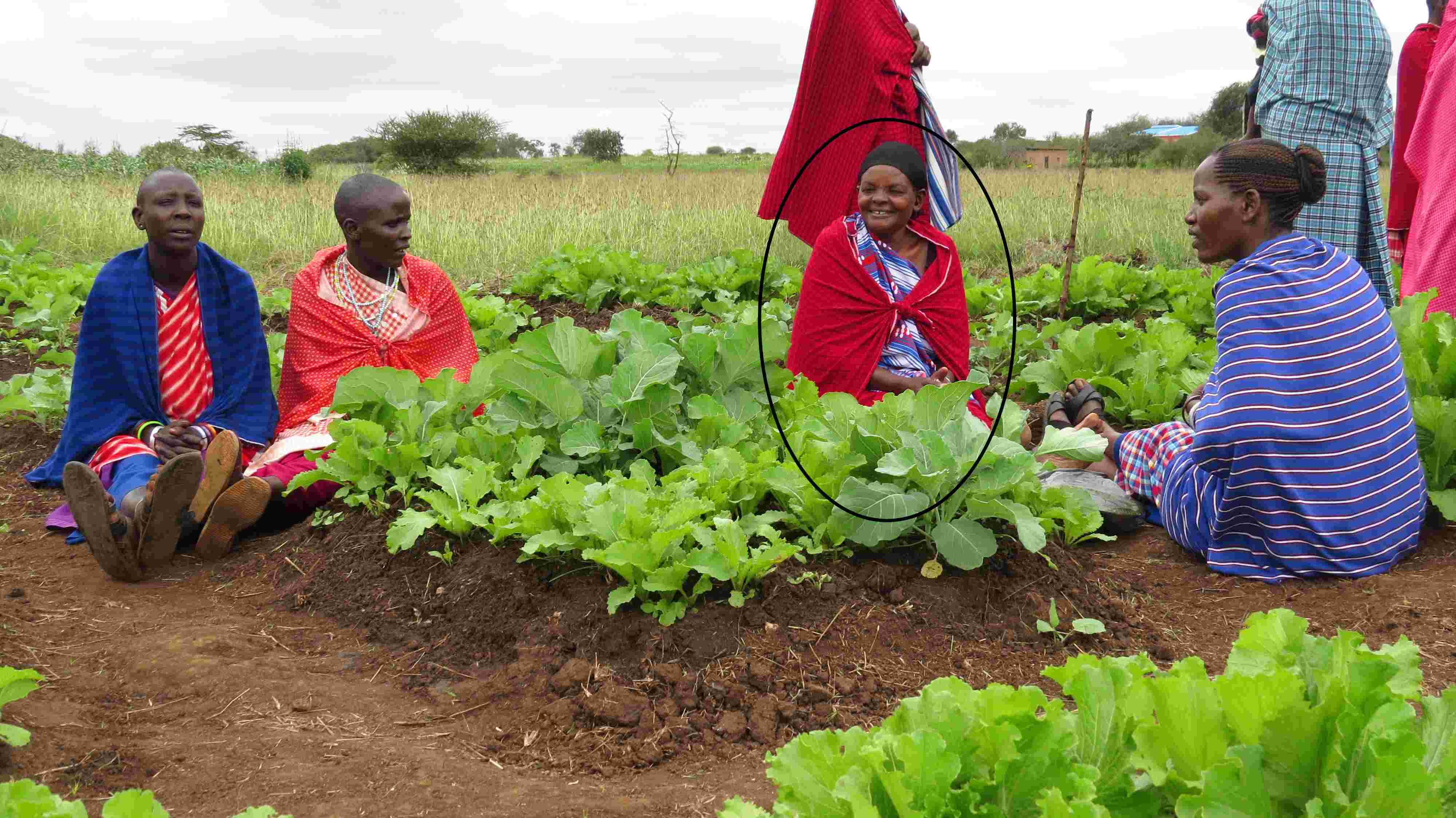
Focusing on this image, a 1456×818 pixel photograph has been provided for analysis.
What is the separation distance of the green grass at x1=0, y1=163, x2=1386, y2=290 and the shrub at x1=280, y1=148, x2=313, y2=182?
33.2 feet

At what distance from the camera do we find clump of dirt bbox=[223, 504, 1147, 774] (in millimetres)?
2564

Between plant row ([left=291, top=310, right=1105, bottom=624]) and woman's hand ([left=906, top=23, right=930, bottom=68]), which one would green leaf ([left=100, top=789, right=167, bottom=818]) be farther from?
woman's hand ([left=906, top=23, right=930, bottom=68])

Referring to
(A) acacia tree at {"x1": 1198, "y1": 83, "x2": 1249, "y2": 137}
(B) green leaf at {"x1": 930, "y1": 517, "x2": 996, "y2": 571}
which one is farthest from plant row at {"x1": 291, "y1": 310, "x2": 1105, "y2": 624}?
(A) acacia tree at {"x1": 1198, "y1": 83, "x2": 1249, "y2": 137}

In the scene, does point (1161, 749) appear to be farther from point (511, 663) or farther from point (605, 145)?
point (605, 145)

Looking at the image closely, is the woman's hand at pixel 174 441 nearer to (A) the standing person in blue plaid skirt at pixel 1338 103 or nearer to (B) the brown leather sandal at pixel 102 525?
(B) the brown leather sandal at pixel 102 525

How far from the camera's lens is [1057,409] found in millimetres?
4570

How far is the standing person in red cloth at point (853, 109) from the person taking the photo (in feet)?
16.4

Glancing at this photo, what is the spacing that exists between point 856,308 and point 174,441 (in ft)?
8.27

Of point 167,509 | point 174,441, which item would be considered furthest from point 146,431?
point 167,509

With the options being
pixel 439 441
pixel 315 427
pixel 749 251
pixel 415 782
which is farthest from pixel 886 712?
pixel 749 251

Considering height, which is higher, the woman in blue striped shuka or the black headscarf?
the black headscarf

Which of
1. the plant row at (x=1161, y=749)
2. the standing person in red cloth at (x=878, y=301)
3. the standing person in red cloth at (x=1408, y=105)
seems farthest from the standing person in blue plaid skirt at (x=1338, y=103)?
the plant row at (x=1161, y=749)

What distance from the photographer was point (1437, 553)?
356cm

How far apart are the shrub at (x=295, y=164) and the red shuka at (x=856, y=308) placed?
22489mm
